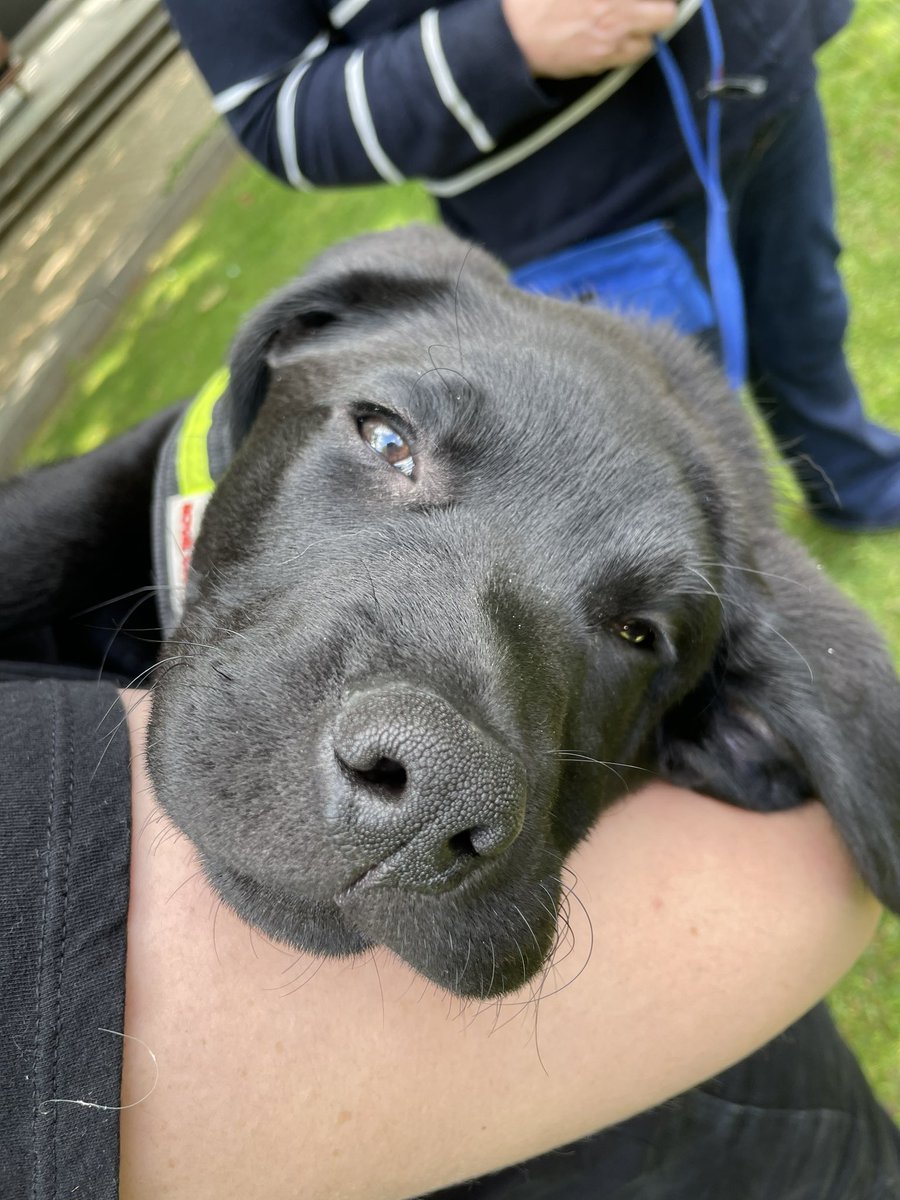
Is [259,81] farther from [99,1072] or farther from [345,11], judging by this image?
[99,1072]

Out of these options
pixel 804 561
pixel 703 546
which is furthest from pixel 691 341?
pixel 703 546

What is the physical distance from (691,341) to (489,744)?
128 centimetres

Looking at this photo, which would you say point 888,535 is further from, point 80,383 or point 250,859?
point 80,383

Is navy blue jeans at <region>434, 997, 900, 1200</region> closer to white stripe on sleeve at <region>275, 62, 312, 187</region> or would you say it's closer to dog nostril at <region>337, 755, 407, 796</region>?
dog nostril at <region>337, 755, 407, 796</region>

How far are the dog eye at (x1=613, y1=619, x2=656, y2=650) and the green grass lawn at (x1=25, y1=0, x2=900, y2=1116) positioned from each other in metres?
1.86

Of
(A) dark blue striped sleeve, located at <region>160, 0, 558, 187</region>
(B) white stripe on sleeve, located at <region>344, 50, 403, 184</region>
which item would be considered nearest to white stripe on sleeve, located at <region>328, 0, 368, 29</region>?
(A) dark blue striped sleeve, located at <region>160, 0, 558, 187</region>

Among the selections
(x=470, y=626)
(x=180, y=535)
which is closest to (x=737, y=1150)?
(x=470, y=626)

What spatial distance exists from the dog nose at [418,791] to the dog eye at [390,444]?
1.61 ft

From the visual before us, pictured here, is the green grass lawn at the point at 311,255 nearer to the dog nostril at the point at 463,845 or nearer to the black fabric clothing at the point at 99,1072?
the black fabric clothing at the point at 99,1072

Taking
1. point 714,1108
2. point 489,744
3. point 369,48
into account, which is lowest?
point 714,1108

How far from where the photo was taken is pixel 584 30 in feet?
5.61

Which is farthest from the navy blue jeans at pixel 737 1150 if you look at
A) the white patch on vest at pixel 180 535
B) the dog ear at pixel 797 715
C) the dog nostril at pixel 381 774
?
the white patch on vest at pixel 180 535

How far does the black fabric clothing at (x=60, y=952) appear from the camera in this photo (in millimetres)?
940

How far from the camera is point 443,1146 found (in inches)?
45.7
